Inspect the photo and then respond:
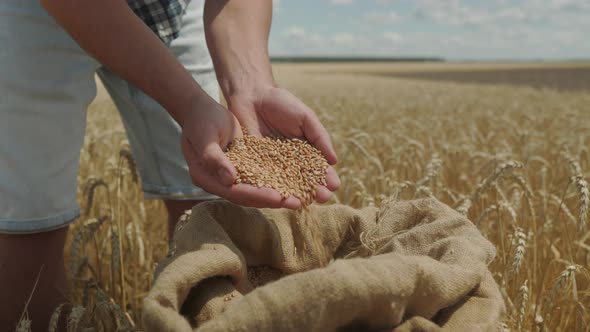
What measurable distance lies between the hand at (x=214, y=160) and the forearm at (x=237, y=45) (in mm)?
281

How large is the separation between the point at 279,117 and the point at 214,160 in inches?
15.8

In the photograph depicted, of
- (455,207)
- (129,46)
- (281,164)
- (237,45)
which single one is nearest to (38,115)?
(129,46)

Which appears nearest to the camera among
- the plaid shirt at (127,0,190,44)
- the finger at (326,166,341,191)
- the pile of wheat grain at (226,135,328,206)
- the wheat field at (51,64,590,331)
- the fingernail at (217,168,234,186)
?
the fingernail at (217,168,234,186)

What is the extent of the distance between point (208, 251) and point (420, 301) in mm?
406

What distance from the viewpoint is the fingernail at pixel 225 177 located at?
4.04 ft

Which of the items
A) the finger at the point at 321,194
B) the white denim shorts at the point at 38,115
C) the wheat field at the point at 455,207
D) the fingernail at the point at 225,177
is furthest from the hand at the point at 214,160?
the white denim shorts at the point at 38,115

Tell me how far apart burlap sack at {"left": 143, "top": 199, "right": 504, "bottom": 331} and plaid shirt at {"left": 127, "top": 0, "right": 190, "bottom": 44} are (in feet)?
2.27

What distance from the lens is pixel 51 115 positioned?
5.26ft

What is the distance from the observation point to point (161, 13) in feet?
5.62

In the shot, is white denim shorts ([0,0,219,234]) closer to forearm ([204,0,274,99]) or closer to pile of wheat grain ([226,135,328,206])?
forearm ([204,0,274,99])

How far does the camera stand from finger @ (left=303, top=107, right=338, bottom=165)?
60.6 inches

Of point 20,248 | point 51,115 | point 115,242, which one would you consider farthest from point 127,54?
point 20,248

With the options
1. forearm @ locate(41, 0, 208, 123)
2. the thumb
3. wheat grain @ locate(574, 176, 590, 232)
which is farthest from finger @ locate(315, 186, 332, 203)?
wheat grain @ locate(574, 176, 590, 232)

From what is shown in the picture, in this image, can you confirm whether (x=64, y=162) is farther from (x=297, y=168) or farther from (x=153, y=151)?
(x=297, y=168)
